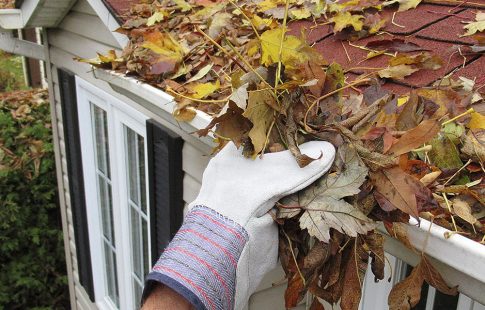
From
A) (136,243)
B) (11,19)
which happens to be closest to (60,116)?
(11,19)

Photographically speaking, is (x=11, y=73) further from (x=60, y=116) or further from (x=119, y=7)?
(x=119, y=7)

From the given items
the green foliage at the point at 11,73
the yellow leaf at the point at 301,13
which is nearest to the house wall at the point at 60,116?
the yellow leaf at the point at 301,13

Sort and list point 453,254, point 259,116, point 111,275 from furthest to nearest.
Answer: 1. point 111,275
2. point 259,116
3. point 453,254

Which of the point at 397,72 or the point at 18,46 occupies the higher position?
the point at 397,72

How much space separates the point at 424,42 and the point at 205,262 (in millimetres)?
1094

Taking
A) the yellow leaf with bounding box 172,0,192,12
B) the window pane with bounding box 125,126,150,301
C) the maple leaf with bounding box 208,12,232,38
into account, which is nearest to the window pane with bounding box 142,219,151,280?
the window pane with bounding box 125,126,150,301

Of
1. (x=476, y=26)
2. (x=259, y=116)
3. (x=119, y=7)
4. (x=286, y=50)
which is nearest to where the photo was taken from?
(x=259, y=116)

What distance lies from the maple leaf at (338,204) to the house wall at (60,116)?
4.00 feet

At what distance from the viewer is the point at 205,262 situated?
1.15 meters

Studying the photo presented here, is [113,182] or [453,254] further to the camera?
[113,182]

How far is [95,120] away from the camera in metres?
4.27

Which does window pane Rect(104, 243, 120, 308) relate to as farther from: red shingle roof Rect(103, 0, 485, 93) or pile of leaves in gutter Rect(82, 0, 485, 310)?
pile of leaves in gutter Rect(82, 0, 485, 310)

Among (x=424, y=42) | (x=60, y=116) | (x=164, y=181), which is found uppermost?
(x=424, y=42)

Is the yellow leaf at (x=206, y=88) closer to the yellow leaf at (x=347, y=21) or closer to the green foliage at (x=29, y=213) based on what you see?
the yellow leaf at (x=347, y=21)
